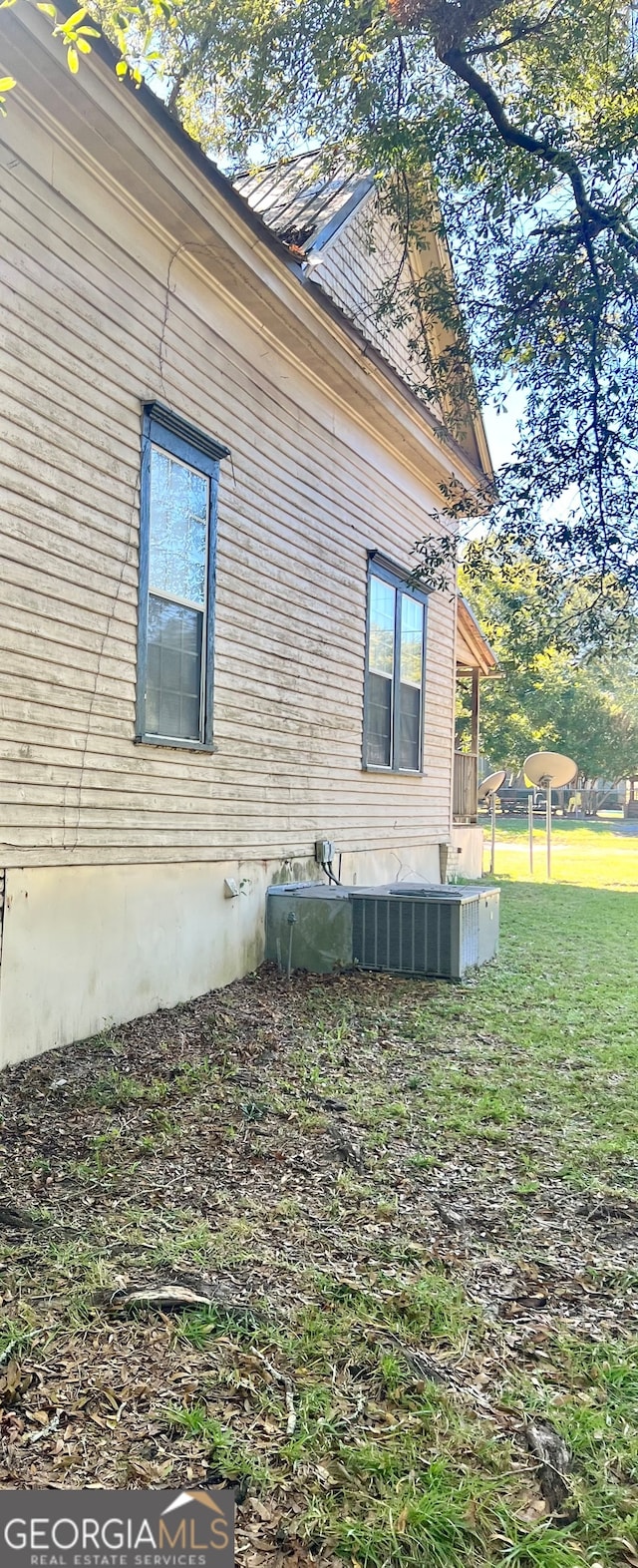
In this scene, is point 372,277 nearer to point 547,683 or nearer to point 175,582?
point 547,683

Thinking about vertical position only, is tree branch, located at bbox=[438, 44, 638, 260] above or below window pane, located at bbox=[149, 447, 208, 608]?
above

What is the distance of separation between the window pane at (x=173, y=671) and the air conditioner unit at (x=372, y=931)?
1.72 m

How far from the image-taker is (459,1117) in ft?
13.5

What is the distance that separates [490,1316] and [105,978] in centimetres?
296

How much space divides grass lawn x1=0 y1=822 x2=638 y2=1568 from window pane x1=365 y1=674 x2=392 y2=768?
164 inches

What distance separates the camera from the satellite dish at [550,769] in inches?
640

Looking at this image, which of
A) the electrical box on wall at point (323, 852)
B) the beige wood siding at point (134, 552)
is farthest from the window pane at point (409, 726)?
the electrical box on wall at point (323, 852)

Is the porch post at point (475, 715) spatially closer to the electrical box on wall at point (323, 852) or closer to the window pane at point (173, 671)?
the electrical box on wall at point (323, 852)

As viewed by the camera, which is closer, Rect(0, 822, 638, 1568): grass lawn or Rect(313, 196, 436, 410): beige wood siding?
Rect(0, 822, 638, 1568): grass lawn

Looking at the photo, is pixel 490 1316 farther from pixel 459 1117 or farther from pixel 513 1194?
pixel 459 1117

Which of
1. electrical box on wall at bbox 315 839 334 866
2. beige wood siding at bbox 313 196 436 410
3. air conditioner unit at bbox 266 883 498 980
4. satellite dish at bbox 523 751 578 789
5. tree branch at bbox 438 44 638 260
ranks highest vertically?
beige wood siding at bbox 313 196 436 410

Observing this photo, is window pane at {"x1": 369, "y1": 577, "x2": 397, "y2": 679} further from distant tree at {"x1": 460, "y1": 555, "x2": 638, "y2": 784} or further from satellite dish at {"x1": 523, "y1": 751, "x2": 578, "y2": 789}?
satellite dish at {"x1": 523, "y1": 751, "x2": 578, "y2": 789}

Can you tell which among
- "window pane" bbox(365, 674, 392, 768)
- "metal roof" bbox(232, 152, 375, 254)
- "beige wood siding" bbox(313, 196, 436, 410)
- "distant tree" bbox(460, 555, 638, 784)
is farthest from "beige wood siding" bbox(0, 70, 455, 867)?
"distant tree" bbox(460, 555, 638, 784)

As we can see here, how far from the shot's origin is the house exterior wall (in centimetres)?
434
